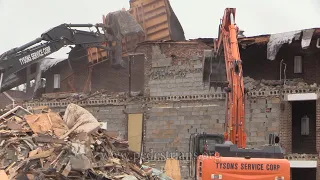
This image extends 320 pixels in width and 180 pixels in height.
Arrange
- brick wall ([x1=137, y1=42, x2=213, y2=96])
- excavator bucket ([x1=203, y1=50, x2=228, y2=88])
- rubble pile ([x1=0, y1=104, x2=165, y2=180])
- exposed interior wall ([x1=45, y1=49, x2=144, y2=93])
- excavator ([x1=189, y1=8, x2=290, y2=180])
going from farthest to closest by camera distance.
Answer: exposed interior wall ([x1=45, y1=49, x2=144, y2=93]), brick wall ([x1=137, y1=42, x2=213, y2=96]), excavator bucket ([x1=203, y1=50, x2=228, y2=88]), rubble pile ([x1=0, y1=104, x2=165, y2=180]), excavator ([x1=189, y1=8, x2=290, y2=180])

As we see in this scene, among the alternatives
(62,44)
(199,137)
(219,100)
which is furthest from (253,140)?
(62,44)

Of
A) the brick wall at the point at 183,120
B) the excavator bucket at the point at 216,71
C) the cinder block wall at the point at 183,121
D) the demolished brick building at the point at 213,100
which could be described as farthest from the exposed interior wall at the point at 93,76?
the excavator bucket at the point at 216,71

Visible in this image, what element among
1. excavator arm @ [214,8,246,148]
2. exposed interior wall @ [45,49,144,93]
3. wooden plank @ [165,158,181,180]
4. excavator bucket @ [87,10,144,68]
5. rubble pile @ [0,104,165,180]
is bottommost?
wooden plank @ [165,158,181,180]

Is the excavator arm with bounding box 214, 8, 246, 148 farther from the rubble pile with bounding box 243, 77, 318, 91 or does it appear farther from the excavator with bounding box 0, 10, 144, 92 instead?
the excavator with bounding box 0, 10, 144, 92

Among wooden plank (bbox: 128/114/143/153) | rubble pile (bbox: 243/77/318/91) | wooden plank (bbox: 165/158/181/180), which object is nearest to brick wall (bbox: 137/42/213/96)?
wooden plank (bbox: 128/114/143/153)

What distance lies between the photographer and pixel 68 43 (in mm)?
24203

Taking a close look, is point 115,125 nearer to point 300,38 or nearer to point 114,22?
point 114,22

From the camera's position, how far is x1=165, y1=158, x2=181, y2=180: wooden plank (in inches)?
765

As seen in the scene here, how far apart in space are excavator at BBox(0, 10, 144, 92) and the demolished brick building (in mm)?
2581

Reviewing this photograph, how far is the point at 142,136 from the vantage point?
22.0 m

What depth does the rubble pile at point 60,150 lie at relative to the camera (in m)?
12.0

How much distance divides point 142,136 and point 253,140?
466 cm

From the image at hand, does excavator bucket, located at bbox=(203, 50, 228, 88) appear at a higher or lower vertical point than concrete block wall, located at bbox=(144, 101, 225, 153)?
higher

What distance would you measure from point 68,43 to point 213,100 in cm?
733
